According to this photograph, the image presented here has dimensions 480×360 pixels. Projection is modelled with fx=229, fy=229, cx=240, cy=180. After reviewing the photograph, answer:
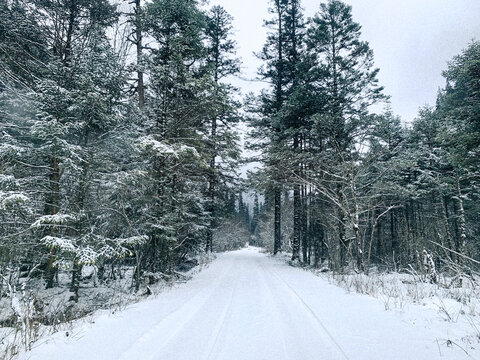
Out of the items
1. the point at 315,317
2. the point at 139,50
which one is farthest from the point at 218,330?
the point at 139,50

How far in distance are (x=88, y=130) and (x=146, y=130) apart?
2.10 metres

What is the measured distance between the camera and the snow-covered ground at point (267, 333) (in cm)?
279

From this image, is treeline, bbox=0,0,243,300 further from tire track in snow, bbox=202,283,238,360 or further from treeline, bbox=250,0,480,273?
treeline, bbox=250,0,480,273

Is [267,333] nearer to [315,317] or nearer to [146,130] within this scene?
[315,317]

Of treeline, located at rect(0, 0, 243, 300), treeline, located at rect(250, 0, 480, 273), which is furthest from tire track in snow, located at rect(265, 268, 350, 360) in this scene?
treeline, located at rect(0, 0, 243, 300)

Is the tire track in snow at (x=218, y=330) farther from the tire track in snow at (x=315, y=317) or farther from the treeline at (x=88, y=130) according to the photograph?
the treeline at (x=88, y=130)

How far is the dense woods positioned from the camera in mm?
6180

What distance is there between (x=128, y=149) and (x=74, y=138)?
1653 mm

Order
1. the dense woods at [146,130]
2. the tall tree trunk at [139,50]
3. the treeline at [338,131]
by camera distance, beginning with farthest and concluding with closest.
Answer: the treeline at [338,131], the tall tree trunk at [139,50], the dense woods at [146,130]

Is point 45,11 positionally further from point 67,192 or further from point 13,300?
point 13,300

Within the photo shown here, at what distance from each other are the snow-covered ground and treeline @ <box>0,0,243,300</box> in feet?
6.66

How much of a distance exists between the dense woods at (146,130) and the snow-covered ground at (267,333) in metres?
1.07

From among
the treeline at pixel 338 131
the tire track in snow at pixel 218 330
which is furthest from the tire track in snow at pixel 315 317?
the treeline at pixel 338 131

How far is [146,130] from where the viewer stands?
9.23 meters
